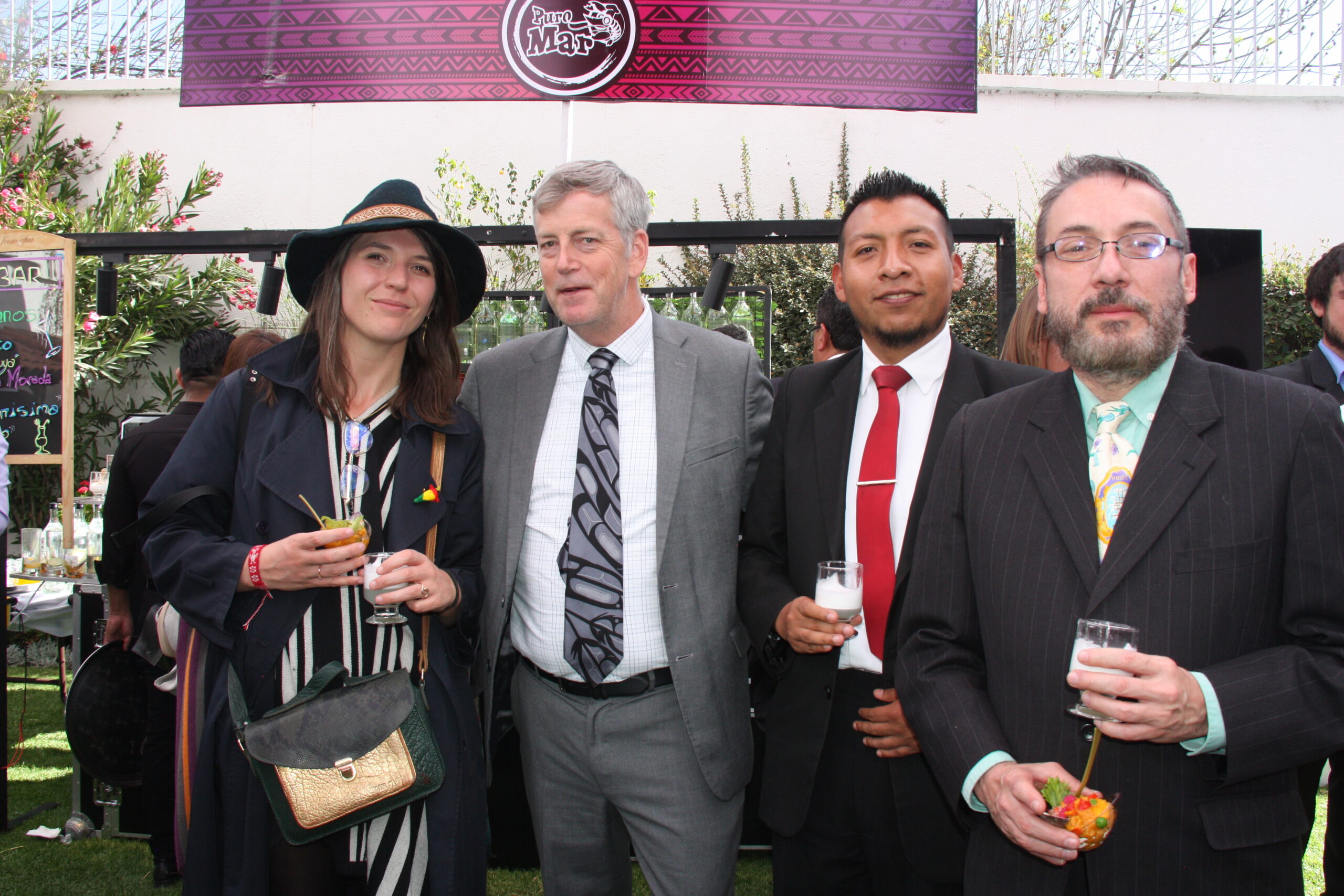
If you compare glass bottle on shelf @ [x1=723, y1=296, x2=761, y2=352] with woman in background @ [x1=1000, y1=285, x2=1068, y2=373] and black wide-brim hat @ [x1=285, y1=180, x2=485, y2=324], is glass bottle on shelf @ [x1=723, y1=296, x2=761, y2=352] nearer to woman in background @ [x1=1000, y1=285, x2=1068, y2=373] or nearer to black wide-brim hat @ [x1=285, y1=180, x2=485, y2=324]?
woman in background @ [x1=1000, y1=285, x2=1068, y2=373]

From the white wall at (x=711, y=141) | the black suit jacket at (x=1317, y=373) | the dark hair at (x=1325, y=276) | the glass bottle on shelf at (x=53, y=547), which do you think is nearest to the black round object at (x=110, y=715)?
the glass bottle on shelf at (x=53, y=547)

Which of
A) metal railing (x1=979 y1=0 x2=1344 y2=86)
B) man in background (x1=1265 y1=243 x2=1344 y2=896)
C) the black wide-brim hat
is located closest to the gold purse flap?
the black wide-brim hat

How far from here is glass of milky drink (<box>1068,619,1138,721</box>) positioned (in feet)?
4.29

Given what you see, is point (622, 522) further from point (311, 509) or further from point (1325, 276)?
point (1325, 276)

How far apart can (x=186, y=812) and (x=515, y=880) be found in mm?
1885

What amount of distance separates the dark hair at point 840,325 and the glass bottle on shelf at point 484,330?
1494 millimetres

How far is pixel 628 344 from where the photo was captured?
240 cm

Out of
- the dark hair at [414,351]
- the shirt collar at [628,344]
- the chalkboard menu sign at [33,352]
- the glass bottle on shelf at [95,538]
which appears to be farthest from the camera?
the chalkboard menu sign at [33,352]

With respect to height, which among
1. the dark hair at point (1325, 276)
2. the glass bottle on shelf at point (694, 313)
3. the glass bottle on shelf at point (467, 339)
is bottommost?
the glass bottle on shelf at point (467, 339)

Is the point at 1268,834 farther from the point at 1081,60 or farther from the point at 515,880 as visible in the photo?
the point at 1081,60

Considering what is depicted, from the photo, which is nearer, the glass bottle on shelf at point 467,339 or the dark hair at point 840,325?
the dark hair at point 840,325

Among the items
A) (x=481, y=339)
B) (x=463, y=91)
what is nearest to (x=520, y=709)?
(x=481, y=339)

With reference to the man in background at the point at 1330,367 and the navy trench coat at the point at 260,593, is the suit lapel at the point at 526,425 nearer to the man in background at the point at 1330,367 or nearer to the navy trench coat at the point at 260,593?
the navy trench coat at the point at 260,593

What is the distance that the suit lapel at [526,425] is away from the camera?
7.33 ft
